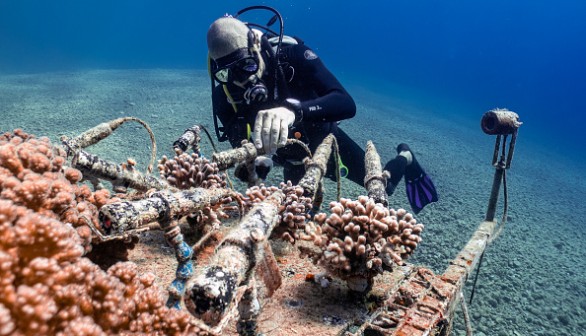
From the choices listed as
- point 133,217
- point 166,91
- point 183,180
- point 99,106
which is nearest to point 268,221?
point 133,217

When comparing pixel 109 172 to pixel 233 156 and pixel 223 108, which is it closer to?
pixel 233 156

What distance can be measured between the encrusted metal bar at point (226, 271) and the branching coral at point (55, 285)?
168mm

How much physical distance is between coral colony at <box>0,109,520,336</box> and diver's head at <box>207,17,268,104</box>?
1.02 m

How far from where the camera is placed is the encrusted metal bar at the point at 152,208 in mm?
1628

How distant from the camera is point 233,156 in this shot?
364 centimetres

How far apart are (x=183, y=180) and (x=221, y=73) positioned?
1.79 metres

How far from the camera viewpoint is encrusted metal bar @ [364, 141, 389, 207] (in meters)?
3.35

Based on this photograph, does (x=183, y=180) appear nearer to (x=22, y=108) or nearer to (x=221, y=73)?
(x=221, y=73)

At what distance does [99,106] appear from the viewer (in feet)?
44.8

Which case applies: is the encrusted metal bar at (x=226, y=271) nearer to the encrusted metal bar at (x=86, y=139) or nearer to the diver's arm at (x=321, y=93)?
the encrusted metal bar at (x=86, y=139)

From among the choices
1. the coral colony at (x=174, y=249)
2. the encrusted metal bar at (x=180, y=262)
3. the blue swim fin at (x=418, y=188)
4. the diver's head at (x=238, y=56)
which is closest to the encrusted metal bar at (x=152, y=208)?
the coral colony at (x=174, y=249)

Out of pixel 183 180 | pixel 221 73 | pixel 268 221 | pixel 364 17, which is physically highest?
pixel 364 17

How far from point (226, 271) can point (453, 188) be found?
12.2m

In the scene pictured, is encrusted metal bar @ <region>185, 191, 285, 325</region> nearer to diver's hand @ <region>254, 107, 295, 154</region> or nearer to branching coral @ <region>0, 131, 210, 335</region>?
branching coral @ <region>0, 131, 210, 335</region>
